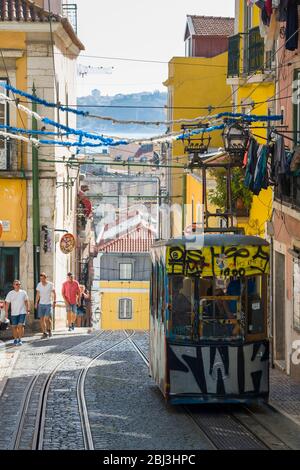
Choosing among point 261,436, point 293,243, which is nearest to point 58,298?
point 293,243

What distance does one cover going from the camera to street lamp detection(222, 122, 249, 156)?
840 inches

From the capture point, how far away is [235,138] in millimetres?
21625

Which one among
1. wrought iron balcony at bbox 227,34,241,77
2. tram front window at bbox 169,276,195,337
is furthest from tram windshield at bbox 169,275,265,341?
wrought iron balcony at bbox 227,34,241,77

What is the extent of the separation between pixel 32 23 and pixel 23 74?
4.56 ft

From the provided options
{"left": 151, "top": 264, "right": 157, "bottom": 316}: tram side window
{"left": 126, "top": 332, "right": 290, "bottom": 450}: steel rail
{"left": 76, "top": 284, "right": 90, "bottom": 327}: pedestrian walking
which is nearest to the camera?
{"left": 126, "top": 332, "right": 290, "bottom": 450}: steel rail

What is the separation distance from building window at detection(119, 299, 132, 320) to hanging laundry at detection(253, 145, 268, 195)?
4455 cm

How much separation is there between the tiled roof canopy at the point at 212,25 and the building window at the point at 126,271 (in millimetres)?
17955

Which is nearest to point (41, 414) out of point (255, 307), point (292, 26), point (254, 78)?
point (255, 307)

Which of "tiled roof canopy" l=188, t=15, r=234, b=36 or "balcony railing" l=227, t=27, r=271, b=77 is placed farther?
"tiled roof canopy" l=188, t=15, r=234, b=36

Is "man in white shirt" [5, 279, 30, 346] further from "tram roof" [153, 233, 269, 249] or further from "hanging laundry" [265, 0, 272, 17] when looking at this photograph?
"tram roof" [153, 233, 269, 249]

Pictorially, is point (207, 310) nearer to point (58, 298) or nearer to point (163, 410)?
point (163, 410)

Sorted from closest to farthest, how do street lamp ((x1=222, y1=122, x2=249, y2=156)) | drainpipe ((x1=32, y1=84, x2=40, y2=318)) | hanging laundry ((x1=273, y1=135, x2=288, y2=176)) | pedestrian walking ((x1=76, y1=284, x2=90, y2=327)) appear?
1. hanging laundry ((x1=273, y1=135, x2=288, y2=176))
2. street lamp ((x1=222, y1=122, x2=249, y2=156))
3. drainpipe ((x1=32, y1=84, x2=40, y2=318))
4. pedestrian walking ((x1=76, y1=284, x2=90, y2=327))

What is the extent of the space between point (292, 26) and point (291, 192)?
2.95m

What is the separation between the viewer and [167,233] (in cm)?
5409
